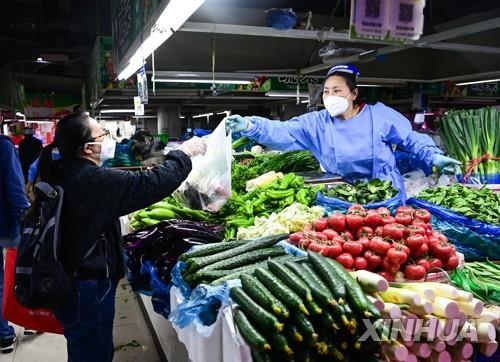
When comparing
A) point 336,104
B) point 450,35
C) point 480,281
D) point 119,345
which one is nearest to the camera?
point 480,281

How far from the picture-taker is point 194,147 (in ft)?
10.2

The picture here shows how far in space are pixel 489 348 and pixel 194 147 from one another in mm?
2118

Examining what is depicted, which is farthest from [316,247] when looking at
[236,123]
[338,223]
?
[236,123]

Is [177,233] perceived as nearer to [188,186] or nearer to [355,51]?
[188,186]

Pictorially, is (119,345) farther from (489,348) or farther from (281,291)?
(489,348)

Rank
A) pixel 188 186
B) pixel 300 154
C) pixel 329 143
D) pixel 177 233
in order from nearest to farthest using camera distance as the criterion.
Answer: pixel 177 233 < pixel 188 186 < pixel 329 143 < pixel 300 154

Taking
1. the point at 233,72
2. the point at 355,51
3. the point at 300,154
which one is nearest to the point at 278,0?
the point at 233,72

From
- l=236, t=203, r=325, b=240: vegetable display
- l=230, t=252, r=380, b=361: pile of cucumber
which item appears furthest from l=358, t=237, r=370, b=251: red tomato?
l=236, t=203, r=325, b=240: vegetable display

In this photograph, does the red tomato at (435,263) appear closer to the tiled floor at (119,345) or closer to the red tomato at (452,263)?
the red tomato at (452,263)

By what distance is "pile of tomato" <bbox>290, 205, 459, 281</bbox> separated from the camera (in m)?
2.08

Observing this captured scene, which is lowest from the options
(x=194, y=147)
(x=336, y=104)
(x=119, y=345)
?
(x=119, y=345)

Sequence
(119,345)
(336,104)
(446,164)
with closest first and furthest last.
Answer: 1. (446,164)
2. (336,104)
3. (119,345)

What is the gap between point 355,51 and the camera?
5.91m

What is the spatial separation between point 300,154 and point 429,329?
367 cm
